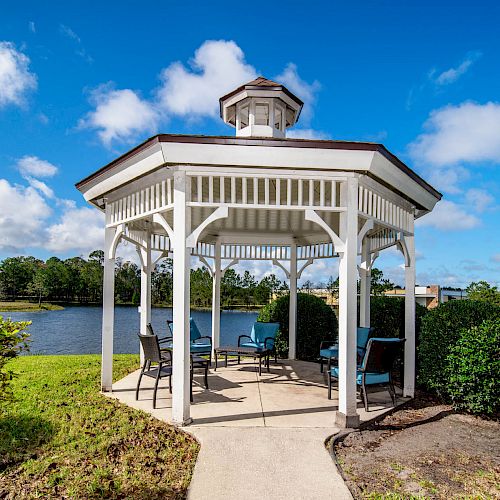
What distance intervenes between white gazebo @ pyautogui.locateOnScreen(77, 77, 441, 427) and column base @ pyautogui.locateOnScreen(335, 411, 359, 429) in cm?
1

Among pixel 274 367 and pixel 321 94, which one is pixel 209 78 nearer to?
pixel 321 94

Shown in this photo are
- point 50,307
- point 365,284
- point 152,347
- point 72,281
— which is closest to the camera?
point 152,347

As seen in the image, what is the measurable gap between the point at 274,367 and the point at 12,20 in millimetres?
6834

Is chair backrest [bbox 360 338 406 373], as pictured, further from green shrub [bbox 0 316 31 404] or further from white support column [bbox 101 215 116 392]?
green shrub [bbox 0 316 31 404]

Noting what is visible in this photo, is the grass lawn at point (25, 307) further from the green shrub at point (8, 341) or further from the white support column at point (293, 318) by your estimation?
the green shrub at point (8, 341)

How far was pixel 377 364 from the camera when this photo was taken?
495 cm

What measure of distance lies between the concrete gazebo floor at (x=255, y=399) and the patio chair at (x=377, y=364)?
31cm

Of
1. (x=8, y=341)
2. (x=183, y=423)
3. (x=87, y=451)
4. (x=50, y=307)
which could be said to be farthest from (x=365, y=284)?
(x=50, y=307)

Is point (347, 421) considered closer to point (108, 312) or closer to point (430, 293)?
point (108, 312)

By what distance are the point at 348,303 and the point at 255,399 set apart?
2006mm

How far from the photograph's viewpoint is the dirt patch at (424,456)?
9.94 ft

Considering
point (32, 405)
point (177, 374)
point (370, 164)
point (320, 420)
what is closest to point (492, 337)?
point (320, 420)

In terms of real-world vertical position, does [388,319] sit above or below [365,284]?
below

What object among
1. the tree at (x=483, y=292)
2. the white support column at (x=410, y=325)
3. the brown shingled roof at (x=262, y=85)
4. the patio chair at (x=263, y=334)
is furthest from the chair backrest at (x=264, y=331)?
the tree at (x=483, y=292)
